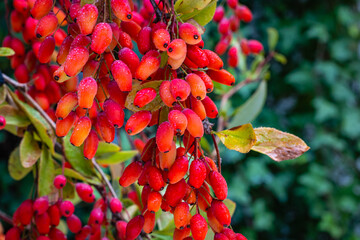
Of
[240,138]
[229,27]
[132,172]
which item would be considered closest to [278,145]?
[240,138]

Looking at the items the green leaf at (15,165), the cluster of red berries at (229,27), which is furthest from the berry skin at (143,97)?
the cluster of red berries at (229,27)

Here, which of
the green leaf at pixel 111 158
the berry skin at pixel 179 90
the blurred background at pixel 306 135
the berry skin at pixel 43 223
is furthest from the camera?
the blurred background at pixel 306 135

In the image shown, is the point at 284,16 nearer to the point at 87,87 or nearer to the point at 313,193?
the point at 313,193

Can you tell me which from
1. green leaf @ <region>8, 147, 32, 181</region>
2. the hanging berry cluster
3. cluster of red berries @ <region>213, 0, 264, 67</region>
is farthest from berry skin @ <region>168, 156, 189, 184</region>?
cluster of red berries @ <region>213, 0, 264, 67</region>

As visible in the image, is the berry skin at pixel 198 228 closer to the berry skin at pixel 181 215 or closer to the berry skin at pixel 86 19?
the berry skin at pixel 181 215

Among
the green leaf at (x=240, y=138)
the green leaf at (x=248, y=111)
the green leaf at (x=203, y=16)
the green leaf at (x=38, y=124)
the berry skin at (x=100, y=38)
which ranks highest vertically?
the berry skin at (x=100, y=38)

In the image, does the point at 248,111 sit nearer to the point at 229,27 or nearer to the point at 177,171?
the point at 229,27

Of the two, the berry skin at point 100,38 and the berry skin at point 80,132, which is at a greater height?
the berry skin at point 100,38
